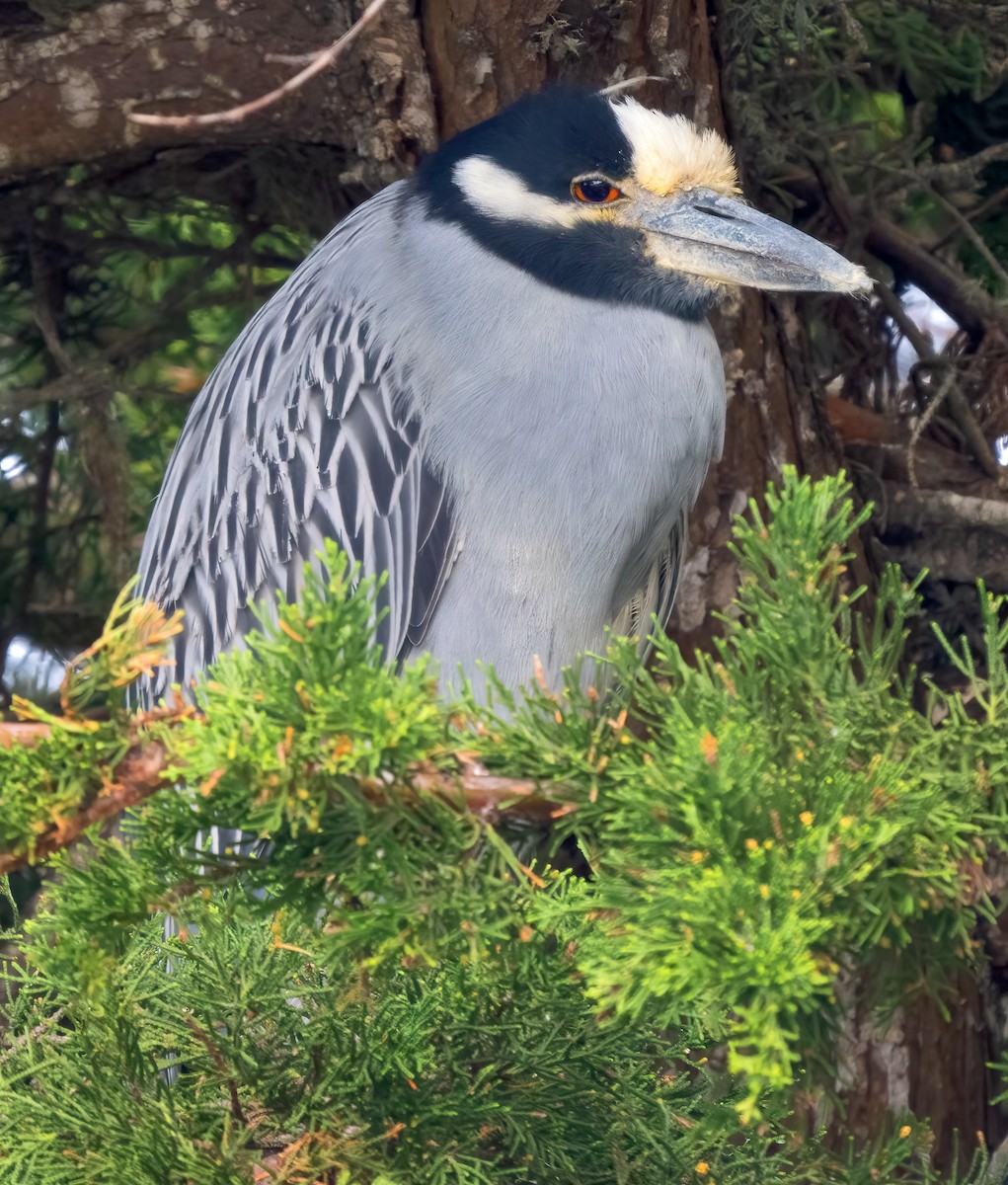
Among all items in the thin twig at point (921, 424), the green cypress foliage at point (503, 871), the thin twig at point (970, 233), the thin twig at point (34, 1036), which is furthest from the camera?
the thin twig at point (970, 233)

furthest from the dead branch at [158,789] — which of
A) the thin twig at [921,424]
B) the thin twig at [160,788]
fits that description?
the thin twig at [921,424]

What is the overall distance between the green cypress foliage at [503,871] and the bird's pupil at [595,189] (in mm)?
1017

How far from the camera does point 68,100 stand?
213 centimetres

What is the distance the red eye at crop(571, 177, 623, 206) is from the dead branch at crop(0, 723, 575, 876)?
3.83 feet

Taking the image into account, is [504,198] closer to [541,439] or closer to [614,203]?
[614,203]

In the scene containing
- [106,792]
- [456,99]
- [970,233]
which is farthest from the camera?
[970,233]

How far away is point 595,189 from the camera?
187 cm

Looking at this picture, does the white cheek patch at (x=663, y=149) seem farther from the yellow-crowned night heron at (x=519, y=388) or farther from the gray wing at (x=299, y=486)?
the gray wing at (x=299, y=486)

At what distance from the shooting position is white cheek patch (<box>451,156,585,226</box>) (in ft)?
6.22

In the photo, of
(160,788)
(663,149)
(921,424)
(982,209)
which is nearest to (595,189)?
(663,149)

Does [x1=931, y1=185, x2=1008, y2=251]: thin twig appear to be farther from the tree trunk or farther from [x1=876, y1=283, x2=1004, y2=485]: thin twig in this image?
the tree trunk

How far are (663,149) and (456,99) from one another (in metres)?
0.41

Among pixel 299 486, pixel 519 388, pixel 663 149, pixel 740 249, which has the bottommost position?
pixel 299 486

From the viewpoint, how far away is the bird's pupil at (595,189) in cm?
187
